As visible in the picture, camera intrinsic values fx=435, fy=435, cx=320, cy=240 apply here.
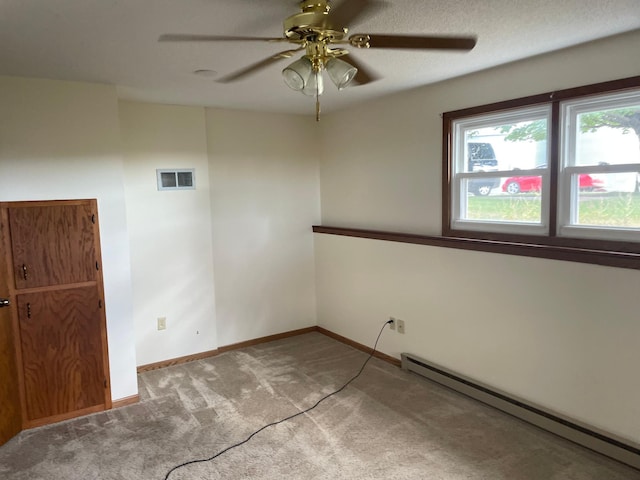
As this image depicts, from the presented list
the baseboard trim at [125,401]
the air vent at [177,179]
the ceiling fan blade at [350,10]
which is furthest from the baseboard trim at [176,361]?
the ceiling fan blade at [350,10]

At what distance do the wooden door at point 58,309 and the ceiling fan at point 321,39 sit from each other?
5.05 ft

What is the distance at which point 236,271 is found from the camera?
4.30 meters

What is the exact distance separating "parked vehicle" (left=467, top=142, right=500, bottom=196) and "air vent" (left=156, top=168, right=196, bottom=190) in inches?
94.4

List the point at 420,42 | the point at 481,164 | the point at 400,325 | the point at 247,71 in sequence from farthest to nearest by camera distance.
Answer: the point at 400,325
the point at 481,164
the point at 247,71
the point at 420,42

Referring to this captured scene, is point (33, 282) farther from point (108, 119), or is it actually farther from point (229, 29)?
point (229, 29)

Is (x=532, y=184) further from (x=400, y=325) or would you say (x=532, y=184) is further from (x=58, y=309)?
(x=58, y=309)

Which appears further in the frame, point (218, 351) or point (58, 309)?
point (218, 351)

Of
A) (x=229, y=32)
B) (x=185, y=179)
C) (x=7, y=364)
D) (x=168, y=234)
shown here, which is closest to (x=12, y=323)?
(x=7, y=364)

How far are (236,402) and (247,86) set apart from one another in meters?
2.33

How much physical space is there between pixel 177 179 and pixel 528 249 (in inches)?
114

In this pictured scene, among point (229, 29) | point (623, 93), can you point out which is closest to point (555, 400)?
point (623, 93)

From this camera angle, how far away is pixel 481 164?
3.15 m

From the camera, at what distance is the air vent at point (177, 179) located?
3.82 m

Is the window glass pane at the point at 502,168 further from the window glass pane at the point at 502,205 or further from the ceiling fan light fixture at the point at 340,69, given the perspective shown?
the ceiling fan light fixture at the point at 340,69
